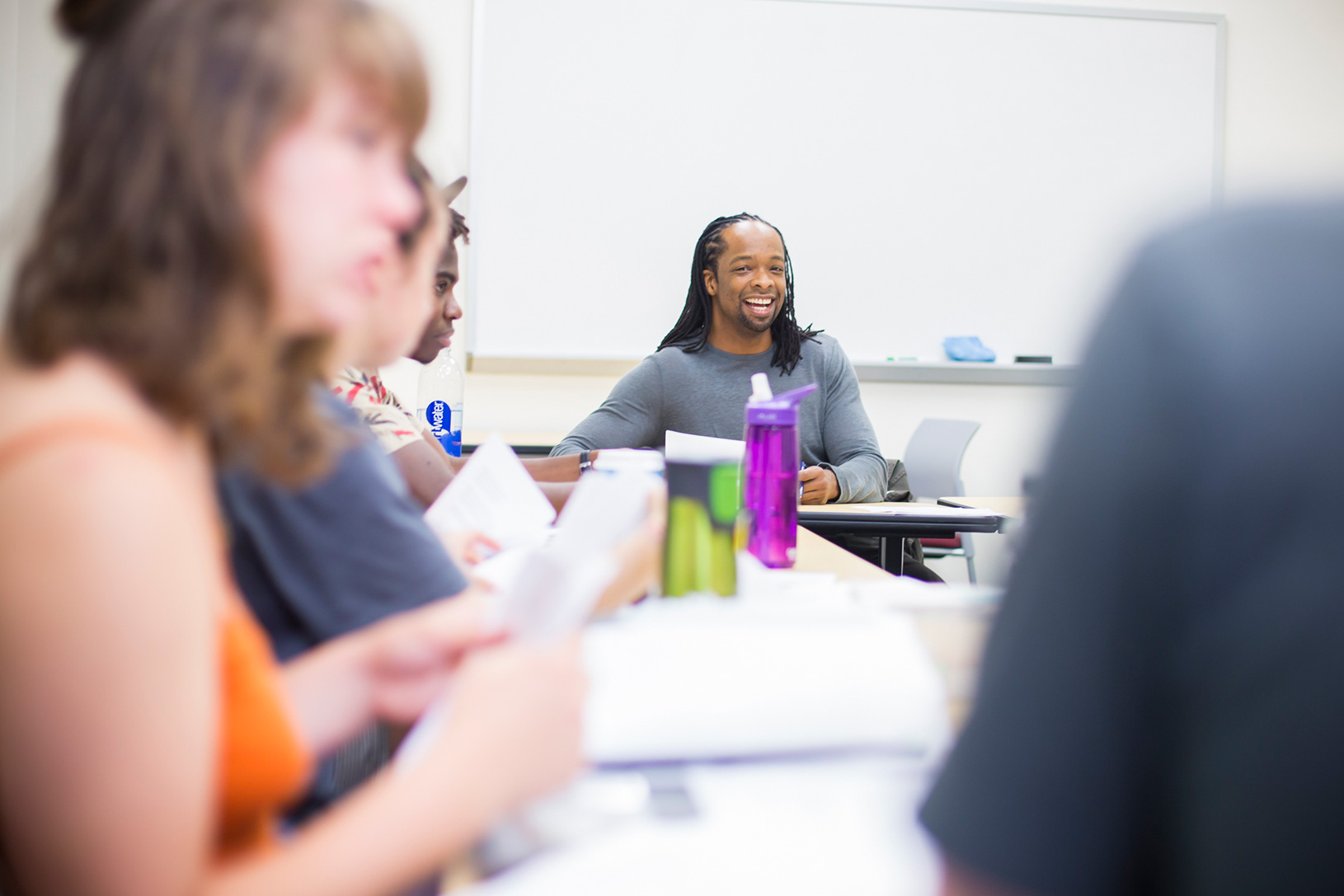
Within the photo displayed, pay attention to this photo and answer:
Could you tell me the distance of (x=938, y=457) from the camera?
3.31 metres

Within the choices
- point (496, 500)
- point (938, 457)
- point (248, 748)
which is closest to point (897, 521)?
point (496, 500)

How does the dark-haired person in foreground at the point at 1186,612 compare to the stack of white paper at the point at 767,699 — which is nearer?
the dark-haired person in foreground at the point at 1186,612

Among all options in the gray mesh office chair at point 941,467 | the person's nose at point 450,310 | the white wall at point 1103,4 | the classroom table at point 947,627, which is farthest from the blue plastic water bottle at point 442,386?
the gray mesh office chair at point 941,467

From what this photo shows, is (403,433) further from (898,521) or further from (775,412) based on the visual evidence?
(898,521)

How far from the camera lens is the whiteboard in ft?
12.5

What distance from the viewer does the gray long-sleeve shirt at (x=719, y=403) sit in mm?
2400

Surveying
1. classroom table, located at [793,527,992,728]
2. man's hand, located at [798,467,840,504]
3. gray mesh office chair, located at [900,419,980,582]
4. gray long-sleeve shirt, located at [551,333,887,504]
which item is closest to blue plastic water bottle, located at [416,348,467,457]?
gray long-sleeve shirt, located at [551,333,887,504]

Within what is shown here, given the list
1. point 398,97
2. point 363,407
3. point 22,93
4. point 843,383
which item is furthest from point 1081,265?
point 22,93

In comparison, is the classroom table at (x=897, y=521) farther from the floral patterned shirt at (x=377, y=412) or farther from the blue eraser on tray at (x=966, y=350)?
the blue eraser on tray at (x=966, y=350)

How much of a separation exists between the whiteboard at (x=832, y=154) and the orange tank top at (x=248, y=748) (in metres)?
3.37

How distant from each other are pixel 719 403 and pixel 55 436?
213cm

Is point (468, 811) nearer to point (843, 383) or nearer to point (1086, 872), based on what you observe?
point (1086, 872)

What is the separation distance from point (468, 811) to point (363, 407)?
99 cm

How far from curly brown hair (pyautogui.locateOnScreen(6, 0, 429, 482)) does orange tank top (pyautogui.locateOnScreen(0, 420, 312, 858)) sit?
0.13 meters
